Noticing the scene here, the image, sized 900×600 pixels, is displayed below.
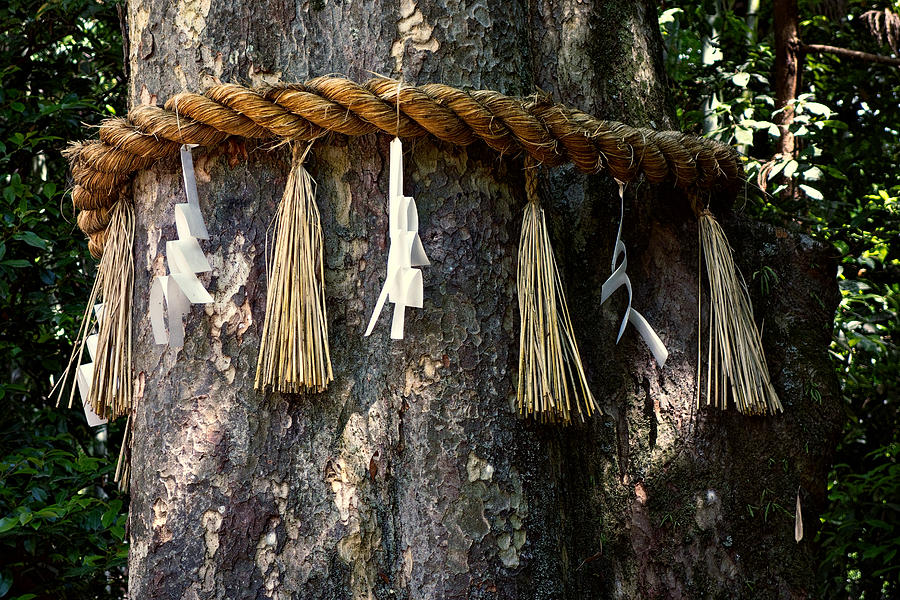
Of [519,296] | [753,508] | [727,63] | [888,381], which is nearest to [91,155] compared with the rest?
[519,296]

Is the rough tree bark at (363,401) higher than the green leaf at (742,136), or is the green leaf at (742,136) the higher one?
the green leaf at (742,136)

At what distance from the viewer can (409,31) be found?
0.90 meters

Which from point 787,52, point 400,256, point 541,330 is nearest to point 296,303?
point 400,256

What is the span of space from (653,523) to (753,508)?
0.48ft

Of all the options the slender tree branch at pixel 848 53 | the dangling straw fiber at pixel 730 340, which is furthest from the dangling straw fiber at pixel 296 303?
the slender tree branch at pixel 848 53

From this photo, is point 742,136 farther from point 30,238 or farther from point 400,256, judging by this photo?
point 30,238

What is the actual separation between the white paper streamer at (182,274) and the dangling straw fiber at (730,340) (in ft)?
2.09

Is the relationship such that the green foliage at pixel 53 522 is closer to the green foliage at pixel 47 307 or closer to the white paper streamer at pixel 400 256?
the green foliage at pixel 47 307

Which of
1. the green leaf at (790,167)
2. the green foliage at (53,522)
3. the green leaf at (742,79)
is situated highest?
the green leaf at (742,79)

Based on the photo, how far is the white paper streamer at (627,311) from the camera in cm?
106

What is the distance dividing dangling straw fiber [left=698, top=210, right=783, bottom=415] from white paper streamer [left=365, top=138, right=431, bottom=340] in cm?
46

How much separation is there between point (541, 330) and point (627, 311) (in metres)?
0.23

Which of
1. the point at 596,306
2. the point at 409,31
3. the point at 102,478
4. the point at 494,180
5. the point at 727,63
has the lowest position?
the point at 102,478

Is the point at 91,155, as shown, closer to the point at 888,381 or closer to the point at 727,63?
the point at 727,63
